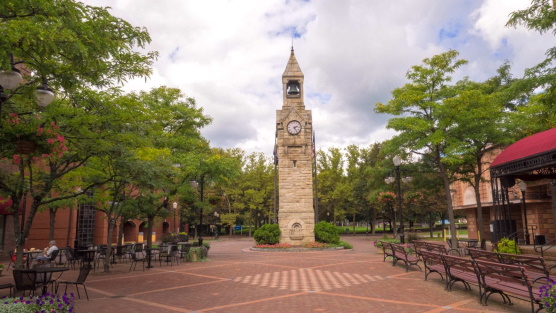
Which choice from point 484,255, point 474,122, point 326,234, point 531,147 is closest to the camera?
point 484,255

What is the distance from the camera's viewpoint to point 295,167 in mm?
27531

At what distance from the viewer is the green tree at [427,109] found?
1742 centimetres

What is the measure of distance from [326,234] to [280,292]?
17.6 m

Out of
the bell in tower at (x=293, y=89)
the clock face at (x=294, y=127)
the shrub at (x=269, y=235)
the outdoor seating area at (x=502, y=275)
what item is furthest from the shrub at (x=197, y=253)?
the bell in tower at (x=293, y=89)

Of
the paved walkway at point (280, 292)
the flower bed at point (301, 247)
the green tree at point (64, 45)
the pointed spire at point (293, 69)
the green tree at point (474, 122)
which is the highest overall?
the pointed spire at point (293, 69)

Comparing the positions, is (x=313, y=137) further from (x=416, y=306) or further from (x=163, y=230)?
(x=163, y=230)

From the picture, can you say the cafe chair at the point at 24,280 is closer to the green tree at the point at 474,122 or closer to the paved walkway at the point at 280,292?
the paved walkway at the point at 280,292

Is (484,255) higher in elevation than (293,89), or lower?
lower

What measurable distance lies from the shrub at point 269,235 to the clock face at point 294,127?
7.48m

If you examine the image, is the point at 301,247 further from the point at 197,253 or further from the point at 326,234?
the point at 197,253

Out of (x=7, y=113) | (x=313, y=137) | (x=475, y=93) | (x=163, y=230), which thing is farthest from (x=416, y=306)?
(x=163, y=230)

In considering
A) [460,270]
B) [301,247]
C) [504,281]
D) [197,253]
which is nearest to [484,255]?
[460,270]

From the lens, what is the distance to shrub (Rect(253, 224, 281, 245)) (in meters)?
26.5

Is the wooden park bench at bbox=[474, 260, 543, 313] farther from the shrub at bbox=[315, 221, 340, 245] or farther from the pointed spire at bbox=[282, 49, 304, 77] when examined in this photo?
the pointed spire at bbox=[282, 49, 304, 77]
